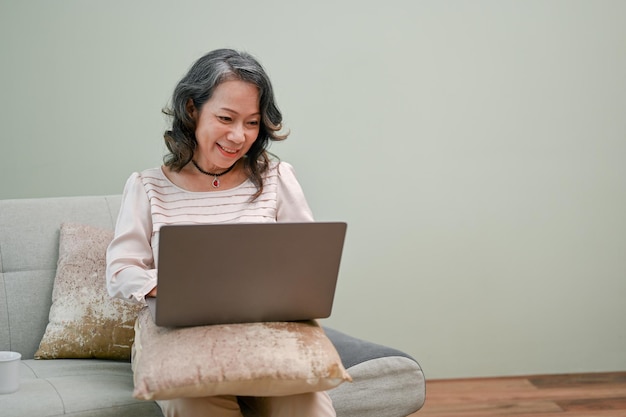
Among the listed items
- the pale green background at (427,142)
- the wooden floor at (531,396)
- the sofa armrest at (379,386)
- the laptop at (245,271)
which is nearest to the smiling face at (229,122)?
the laptop at (245,271)

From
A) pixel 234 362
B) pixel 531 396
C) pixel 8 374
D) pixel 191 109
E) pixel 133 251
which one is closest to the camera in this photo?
pixel 234 362

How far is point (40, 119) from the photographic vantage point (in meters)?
3.01

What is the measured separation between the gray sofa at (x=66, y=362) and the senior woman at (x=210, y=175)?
26 cm

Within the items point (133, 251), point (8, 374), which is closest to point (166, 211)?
point (133, 251)

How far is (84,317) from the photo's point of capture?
7.69ft

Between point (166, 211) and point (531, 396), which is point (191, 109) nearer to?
point (166, 211)

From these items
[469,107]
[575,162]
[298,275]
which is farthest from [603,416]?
[298,275]

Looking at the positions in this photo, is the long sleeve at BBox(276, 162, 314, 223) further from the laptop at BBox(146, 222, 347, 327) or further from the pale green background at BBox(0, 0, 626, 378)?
the pale green background at BBox(0, 0, 626, 378)

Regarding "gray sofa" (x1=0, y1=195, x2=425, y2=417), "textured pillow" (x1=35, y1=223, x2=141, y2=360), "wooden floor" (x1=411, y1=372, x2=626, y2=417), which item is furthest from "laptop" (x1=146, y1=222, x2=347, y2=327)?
"wooden floor" (x1=411, y1=372, x2=626, y2=417)

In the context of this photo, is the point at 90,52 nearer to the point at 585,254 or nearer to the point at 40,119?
the point at 40,119

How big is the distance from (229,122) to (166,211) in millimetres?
286

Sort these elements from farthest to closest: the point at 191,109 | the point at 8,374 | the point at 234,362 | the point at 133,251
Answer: the point at 191,109, the point at 133,251, the point at 8,374, the point at 234,362

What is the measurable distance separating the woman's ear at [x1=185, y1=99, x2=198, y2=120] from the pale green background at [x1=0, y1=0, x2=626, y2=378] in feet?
3.00

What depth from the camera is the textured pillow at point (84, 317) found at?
233cm
